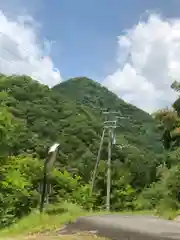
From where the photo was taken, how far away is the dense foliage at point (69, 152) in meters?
21.2

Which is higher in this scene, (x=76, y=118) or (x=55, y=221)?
(x=76, y=118)

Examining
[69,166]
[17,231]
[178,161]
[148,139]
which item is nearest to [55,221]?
[17,231]

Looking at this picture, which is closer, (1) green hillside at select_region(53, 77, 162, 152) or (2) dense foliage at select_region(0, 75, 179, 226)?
(2) dense foliage at select_region(0, 75, 179, 226)

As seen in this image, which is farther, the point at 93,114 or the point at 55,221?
the point at 93,114

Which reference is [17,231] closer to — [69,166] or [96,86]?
[69,166]

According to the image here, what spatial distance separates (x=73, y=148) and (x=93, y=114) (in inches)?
1023

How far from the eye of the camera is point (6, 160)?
52.8ft

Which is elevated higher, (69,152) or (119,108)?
(119,108)

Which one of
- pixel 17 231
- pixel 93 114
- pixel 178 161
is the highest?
pixel 93 114

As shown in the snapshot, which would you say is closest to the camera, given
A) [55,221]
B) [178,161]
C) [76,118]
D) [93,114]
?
[55,221]

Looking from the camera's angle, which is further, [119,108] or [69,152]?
[119,108]

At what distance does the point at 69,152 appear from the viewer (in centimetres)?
6875

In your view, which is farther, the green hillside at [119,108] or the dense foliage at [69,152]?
the green hillside at [119,108]

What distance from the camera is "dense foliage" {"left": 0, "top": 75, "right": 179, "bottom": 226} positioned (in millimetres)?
21152
